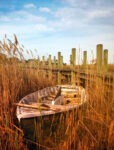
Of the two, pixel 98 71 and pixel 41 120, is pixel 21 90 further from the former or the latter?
pixel 98 71

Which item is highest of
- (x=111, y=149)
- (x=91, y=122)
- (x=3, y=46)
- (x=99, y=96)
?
(x=3, y=46)

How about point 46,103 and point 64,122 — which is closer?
point 64,122

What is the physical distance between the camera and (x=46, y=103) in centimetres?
298

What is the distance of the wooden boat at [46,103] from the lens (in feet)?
6.35

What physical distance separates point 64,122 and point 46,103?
59 centimetres

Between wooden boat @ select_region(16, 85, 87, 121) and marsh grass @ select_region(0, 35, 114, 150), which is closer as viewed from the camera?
marsh grass @ select_region(0, 35, 114, 150)

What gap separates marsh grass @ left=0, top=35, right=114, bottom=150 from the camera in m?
1.64

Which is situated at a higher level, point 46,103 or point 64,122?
point 46,103

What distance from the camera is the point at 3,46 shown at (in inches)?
110

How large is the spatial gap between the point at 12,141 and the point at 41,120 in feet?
1.47

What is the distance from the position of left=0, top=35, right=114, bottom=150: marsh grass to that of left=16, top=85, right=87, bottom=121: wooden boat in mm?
115

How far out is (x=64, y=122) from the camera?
2.59 m

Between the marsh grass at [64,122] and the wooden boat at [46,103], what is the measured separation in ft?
0.38

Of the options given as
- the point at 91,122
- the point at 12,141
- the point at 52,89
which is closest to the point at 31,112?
the point at 12,141
